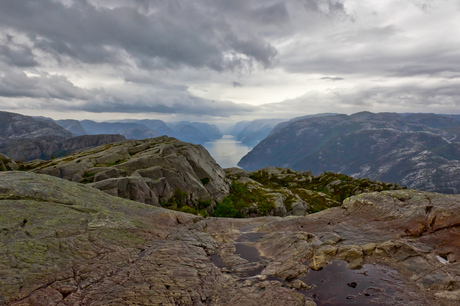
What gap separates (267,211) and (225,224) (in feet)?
171

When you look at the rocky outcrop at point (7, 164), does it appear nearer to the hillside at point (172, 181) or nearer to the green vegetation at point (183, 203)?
the hillside at point (172, 181)

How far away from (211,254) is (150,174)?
4425 cm

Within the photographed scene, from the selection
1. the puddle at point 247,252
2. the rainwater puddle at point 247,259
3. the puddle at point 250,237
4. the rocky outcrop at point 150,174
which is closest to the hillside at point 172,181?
the rocky outcrop at point 150,174

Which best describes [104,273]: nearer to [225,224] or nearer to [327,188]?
[225,224]

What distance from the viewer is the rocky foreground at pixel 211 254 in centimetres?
1673

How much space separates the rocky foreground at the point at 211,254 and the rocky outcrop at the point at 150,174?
740 inches

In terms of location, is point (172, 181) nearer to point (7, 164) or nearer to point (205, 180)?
point (205, 180)

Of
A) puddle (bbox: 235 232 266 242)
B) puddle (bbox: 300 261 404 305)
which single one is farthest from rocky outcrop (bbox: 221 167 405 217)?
puddle (bbox: 300 261 404 305)

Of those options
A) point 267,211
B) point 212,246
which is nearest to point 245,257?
point 212,246

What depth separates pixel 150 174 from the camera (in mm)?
63438

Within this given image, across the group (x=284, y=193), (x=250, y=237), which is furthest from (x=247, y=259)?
(x=284, y=193)

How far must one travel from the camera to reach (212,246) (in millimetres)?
25938

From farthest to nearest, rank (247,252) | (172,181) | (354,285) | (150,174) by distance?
(172,181) → (150,174) → (247,252) → (354,285)

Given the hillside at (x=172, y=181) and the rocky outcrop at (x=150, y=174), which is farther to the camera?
the hillside at (x=172, y=181)
